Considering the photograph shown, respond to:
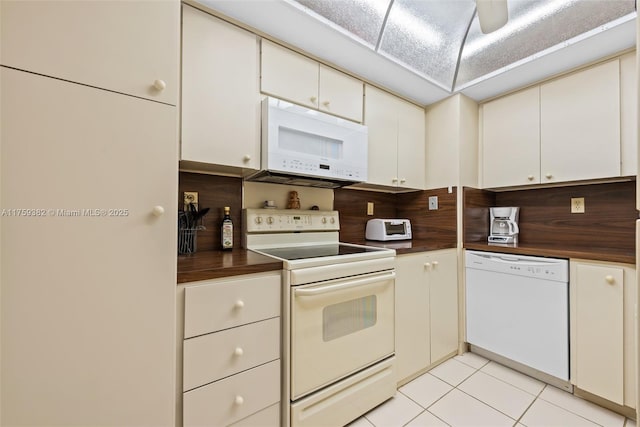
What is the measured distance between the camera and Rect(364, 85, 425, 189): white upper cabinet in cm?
202

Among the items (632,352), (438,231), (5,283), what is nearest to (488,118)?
(438,231)

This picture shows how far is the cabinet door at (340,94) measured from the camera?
1.74m

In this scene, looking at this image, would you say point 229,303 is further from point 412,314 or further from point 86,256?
point 412,314

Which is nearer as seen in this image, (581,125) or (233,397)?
(233,397)

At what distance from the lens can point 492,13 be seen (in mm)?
1220

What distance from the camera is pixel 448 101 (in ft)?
7.29

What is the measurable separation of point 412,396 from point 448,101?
7.12 ft

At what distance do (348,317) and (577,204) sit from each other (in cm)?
197

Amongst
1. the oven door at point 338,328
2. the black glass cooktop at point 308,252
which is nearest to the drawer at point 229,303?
the oven door at point 338,328

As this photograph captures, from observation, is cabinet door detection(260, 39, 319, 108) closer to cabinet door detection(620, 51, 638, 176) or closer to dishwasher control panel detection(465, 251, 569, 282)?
dishwasher control panel detection(465, 251, 569, 282)

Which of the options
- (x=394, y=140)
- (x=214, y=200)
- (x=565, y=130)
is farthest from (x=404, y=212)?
(x=214, y=200)

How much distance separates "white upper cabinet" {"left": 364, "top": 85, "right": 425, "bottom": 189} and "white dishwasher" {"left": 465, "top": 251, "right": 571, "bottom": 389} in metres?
0.80

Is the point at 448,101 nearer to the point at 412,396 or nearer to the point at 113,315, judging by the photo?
the point at 412,396

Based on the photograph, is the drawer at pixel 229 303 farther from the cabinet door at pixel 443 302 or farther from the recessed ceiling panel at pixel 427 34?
the recessed ceiling panel at pixel 427 34
